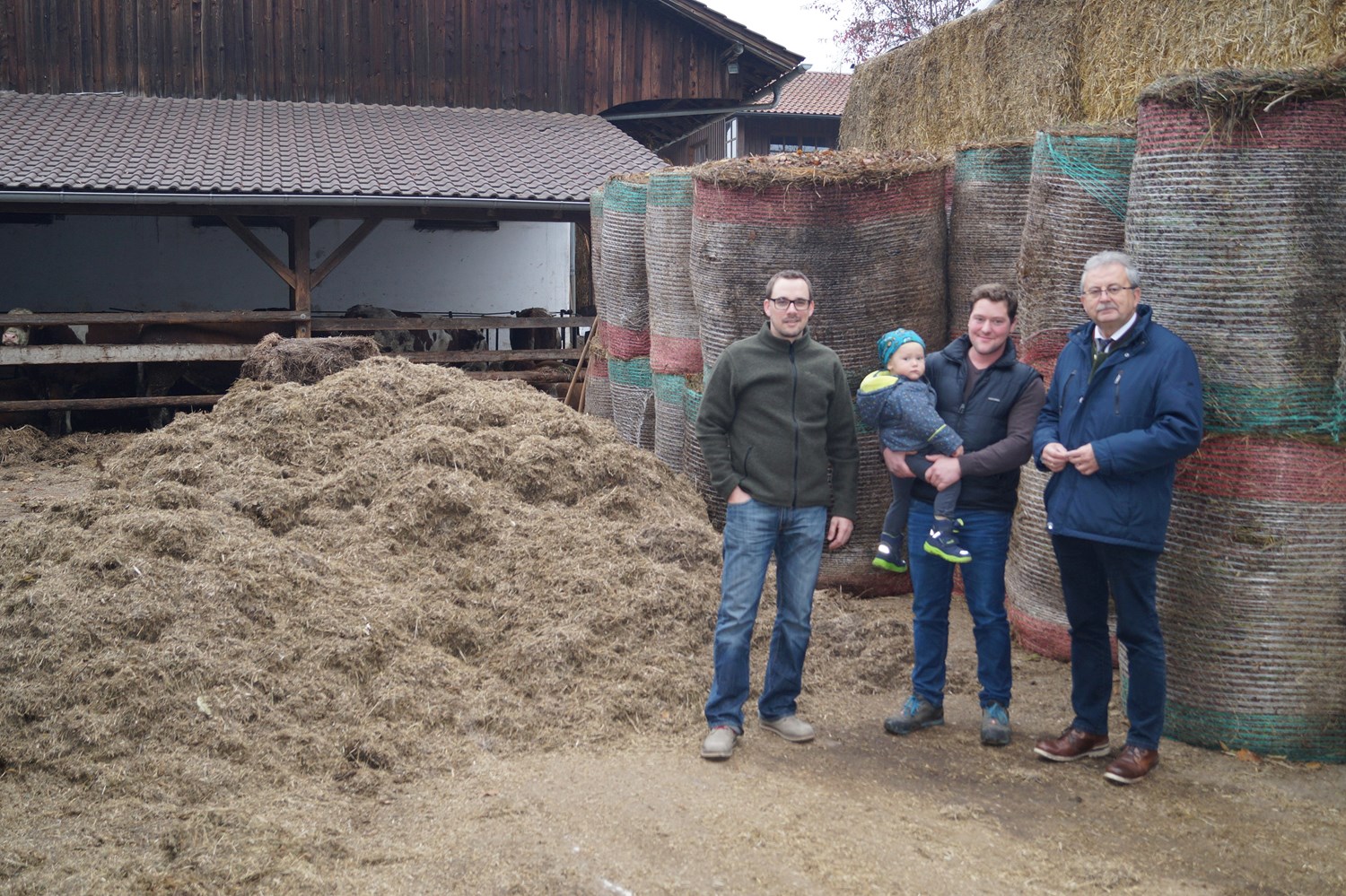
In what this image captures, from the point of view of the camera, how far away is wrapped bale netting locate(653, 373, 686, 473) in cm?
694

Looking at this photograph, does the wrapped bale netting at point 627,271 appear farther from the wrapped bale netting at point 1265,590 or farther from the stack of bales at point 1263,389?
the wrapped bale netting at point 1265,590

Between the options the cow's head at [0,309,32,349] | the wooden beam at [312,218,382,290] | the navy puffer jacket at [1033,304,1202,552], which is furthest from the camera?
the wooden beam at [312,218,382,290]

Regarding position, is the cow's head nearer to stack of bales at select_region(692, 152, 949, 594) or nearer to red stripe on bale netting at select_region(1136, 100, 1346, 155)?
stack of bales at select_region(692, 152, 949, 594)

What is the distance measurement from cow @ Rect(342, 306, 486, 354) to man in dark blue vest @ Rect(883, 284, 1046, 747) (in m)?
9.48

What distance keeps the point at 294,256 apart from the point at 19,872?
33.8 feet

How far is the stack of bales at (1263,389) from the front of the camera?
3736 mm

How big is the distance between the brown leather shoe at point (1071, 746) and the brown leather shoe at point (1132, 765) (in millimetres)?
151

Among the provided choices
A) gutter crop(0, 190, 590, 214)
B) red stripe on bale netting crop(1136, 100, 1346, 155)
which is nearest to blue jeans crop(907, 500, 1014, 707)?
red stripe on bale netting crop(1136, 100, 1346, 155)

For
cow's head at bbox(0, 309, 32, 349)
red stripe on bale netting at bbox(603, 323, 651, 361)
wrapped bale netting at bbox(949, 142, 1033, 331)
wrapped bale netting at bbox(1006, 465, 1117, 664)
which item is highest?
wrapped bale netting at bbox(949, 142, 1033, 331)

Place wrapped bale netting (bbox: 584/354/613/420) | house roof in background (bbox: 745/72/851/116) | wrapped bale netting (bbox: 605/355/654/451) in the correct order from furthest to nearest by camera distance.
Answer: house roof in background (bbox: 745/72/851/116)
wrapped bale netting (bbox: 584/354/613/420)
wrapped bale netting (bbox: 605/355/654/451)

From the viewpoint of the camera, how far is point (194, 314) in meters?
11.8

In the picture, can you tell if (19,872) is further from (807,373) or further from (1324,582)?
(1324,582)

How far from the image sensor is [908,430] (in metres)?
4.02

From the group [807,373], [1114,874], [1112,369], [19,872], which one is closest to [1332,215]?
[1112,369]
